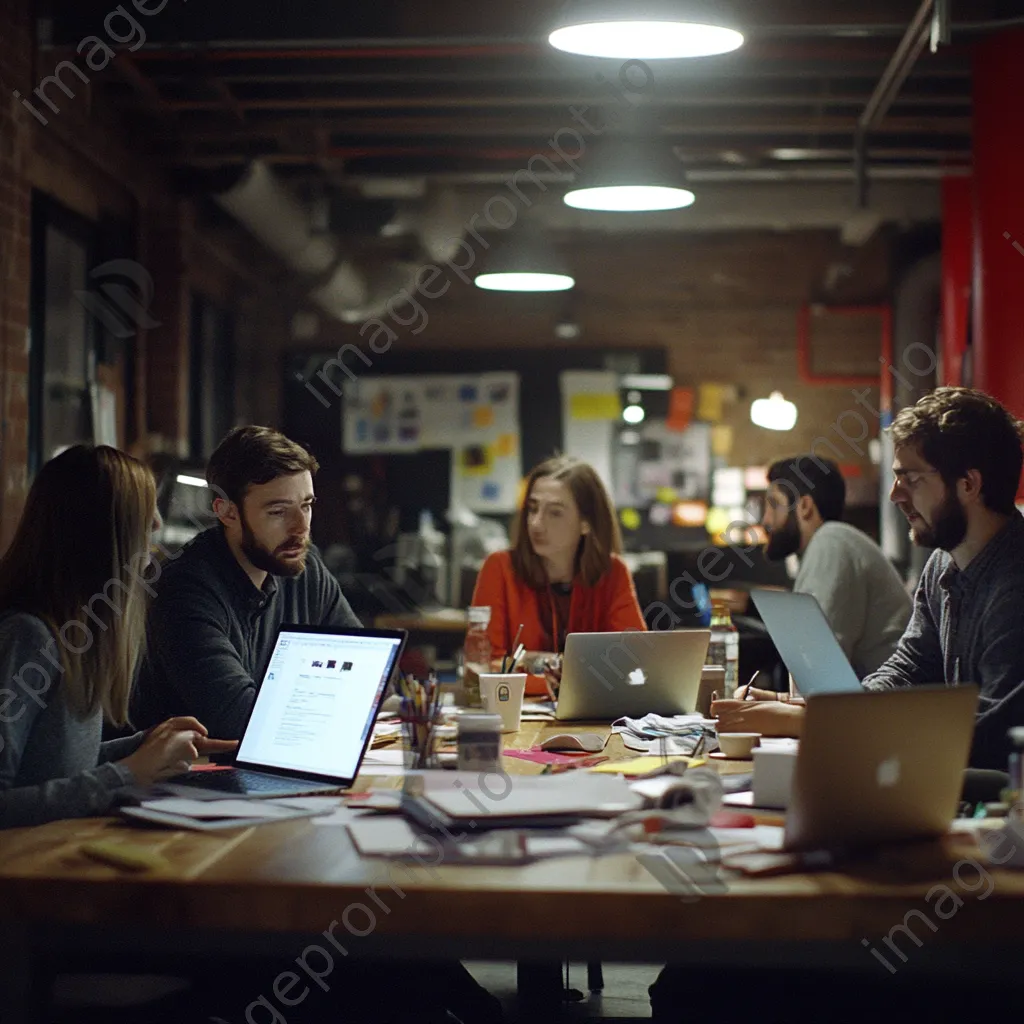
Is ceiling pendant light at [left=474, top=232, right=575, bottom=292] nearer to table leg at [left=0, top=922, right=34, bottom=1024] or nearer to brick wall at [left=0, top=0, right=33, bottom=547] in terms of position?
brick wall at [left=0, top=0, right=33, bottom=547]

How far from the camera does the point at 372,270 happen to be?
9500 millimetres

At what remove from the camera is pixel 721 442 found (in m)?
9.34

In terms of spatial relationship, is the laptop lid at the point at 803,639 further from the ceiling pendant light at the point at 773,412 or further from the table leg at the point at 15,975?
the ceiling pendant light at the point at 773,412

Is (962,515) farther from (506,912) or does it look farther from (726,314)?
(726,314)

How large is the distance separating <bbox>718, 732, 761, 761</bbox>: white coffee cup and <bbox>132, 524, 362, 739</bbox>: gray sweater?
0.87 metres

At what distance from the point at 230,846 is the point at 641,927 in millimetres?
559

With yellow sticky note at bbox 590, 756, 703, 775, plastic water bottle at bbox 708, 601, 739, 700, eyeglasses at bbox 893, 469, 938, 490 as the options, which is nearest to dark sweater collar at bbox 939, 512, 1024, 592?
eyeglasses at bbox 893, 469, 938, 490

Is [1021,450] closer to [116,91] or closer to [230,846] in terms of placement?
[230,846]

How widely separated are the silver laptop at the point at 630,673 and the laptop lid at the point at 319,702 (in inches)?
33.1

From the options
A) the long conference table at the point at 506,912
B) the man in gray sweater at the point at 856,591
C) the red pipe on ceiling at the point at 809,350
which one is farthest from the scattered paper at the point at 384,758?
the red pipe on ceiling at the point at 809,350

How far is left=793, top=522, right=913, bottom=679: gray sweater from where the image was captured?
14.2 ft

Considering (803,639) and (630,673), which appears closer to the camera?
(803,639)

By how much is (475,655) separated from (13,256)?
2.62 meters

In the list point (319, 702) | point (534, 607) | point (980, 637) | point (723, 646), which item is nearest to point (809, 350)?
point (534, 607)
